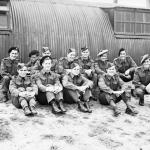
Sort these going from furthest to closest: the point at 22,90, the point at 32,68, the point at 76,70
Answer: the point at 32,68 < the point at 76,70 < the point at 22,90

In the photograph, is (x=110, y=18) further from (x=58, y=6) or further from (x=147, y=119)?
(x=147, y=119)

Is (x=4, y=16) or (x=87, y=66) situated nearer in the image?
(x=87, y=66)

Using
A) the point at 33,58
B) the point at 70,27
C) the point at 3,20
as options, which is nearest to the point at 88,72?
the point at 33,58

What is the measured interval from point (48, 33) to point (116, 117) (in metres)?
5.36

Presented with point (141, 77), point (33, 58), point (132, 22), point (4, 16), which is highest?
point (132, 22)

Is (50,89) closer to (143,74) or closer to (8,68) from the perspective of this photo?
(8,68)

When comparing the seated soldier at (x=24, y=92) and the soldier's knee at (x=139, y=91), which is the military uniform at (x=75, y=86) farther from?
the soldier's knee at (x=139, y=91)

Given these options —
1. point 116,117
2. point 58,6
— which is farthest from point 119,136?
point 58,6

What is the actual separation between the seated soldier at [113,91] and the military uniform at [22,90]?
1.79 m

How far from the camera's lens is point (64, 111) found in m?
6.10

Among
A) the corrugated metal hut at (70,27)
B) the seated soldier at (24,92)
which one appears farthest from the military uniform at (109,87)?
the corrugated metal hut at (70,27)

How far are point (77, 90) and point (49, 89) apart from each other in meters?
0.78

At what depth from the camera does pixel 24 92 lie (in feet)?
19.4

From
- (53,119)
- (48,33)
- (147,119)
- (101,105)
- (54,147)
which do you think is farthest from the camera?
(48,33)
